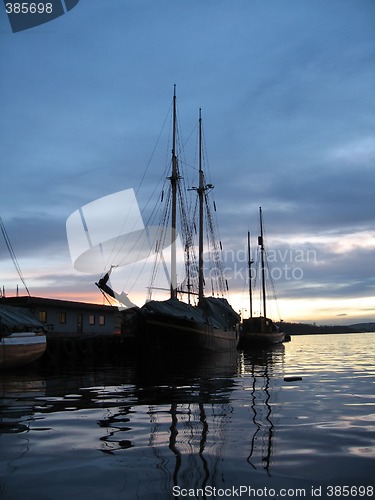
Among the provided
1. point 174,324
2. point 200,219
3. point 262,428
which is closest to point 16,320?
point 174,324

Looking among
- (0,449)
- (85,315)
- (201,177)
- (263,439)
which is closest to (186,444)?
(263,439)

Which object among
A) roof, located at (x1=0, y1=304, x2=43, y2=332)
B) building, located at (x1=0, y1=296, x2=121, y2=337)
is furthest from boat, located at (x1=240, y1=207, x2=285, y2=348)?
roof, located at (x1=0, y1=304, x2=43, y2=332)

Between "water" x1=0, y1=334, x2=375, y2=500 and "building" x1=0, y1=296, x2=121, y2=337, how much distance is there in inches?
A: 1185

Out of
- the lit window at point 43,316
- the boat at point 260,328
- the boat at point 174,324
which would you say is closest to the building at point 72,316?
the lit window at point 43,316

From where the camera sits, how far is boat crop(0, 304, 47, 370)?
25391 millimetres

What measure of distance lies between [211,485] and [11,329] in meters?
23.0

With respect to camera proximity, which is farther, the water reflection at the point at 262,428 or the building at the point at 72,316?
the building at the point at 72,316

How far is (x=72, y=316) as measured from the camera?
158ft

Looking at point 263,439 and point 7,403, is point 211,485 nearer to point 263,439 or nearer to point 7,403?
point 263,439

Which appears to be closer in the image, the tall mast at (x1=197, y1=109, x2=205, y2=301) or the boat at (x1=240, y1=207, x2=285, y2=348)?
the tall mast at (x1=197, y1=109, x2=205, y2=301)

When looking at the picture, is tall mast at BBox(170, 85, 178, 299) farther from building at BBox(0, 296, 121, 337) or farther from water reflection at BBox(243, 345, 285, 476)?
water reflection at BBox(243, 345, 285, 476)

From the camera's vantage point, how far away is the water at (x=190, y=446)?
5.55 m

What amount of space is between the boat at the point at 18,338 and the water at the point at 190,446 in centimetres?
1229

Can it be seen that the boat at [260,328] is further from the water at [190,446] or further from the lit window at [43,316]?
the water at [190,446]
